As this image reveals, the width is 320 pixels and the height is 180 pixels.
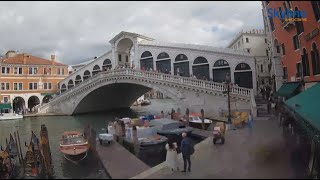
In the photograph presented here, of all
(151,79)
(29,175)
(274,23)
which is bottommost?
(29,175)

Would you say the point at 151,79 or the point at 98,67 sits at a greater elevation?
the point at 98,67

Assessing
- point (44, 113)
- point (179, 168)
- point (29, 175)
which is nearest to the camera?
point (179, 168)

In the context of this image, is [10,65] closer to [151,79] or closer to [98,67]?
[98,67]

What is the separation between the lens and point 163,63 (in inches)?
1190

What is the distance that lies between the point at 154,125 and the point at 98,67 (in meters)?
23.5

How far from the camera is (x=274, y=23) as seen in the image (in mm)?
16922

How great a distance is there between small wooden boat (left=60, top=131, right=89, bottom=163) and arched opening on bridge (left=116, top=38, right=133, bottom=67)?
22051 millimetres

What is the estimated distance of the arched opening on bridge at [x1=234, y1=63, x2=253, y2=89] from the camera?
2547cm

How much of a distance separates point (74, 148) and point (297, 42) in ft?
37.4

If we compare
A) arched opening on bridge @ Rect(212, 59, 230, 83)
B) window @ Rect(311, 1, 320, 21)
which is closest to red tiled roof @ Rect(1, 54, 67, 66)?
arched opening on bridge @ Rect(212, 59, 230, 83)

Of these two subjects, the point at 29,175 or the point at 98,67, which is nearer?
the point at 29,175

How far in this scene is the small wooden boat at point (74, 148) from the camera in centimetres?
1309

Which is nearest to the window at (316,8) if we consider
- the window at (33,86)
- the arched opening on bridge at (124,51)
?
the arched opening on bridge at (124,51)

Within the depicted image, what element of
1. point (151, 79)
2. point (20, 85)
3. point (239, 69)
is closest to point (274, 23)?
point (239, 69)
